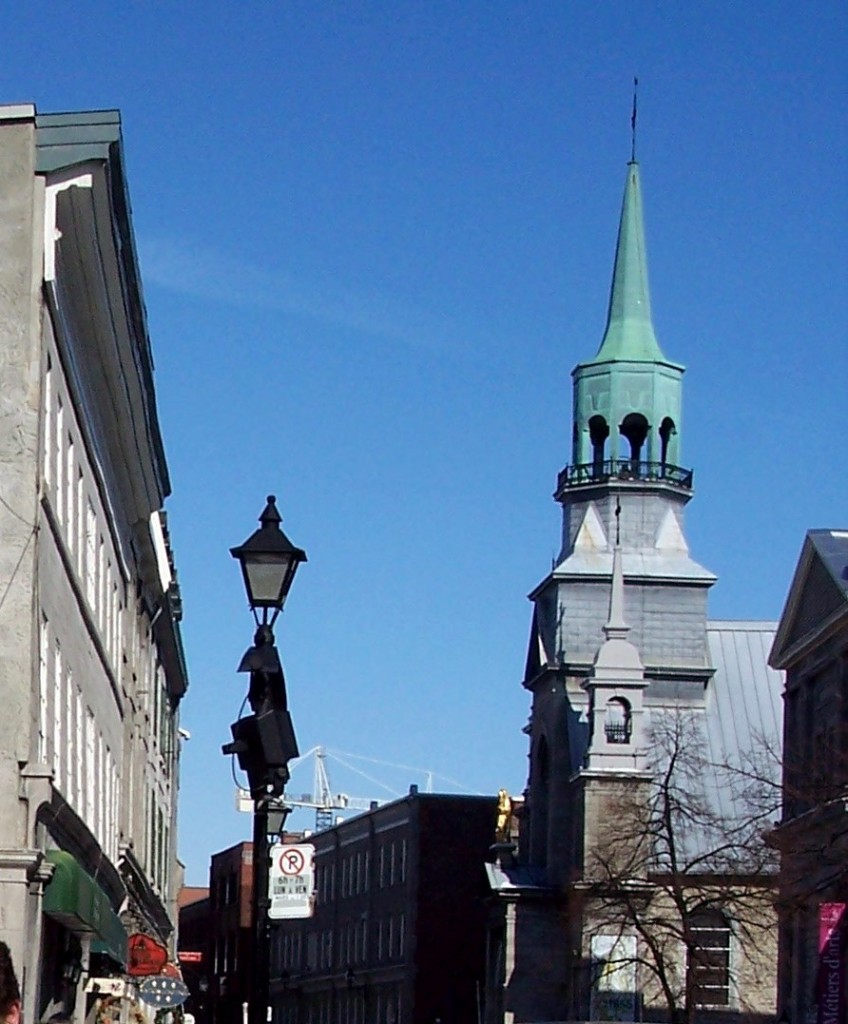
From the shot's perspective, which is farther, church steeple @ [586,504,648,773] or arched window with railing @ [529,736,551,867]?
arched window with railing @ [529,736,551,867]

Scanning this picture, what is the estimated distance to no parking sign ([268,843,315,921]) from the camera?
18.8 m

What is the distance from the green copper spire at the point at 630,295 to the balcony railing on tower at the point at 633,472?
15.3ft

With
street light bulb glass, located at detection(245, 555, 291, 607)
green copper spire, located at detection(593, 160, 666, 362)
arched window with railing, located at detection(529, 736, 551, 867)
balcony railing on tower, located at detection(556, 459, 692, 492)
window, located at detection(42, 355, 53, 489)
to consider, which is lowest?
street light bulb glass, located at detection(245, 555, 291, 607)

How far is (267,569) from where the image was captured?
16844 mm

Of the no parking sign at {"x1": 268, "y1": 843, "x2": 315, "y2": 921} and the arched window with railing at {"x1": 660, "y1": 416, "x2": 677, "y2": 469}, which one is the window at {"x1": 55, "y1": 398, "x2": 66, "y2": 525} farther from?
the arched window with railing at {"x1": 660, "y1": 416, "x2": 677, "y2": 469}

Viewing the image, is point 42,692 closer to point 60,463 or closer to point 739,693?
point 60,463

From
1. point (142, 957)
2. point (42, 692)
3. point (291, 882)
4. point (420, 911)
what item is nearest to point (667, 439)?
point (420, 911)

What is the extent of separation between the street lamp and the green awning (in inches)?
329

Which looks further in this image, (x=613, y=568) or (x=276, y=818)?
(x=613, y=568)

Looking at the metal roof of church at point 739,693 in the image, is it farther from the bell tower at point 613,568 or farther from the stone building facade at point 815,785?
the stone building facade at point 815,785

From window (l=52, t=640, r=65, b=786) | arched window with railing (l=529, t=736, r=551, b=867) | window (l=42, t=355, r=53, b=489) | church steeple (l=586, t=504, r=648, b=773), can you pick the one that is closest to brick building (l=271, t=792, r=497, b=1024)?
arched window with railing (l=529, t=736, r=551, b=867)

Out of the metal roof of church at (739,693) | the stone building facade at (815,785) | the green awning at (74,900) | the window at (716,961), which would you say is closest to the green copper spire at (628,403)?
the metal roof of church at (739,693)

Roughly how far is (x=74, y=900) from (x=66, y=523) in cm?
579

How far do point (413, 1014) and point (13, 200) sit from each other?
91.0 metres
